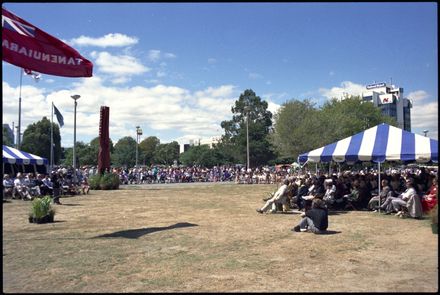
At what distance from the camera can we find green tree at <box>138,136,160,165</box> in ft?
359

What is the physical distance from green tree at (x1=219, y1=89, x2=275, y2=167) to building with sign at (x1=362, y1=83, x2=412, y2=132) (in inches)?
3016

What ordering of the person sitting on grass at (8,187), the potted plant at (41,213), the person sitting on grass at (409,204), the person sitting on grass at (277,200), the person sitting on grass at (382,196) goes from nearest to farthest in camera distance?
the potted plant at (41,213) → the person sitting on grass at (409,204) → the person sitting on grass at (382,196) → the person sitting on grass at (277,200) → the person sitting on grass at (8,187)

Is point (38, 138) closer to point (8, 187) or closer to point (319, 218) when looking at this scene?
point (8, 187)

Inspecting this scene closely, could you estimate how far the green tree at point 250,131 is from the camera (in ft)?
228

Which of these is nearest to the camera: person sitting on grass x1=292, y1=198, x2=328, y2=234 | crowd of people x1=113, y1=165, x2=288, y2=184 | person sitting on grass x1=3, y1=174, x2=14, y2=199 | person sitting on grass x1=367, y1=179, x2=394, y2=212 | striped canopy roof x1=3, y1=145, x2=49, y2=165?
person sitting on grass x1=292, y1=198, x2=328, y2=234

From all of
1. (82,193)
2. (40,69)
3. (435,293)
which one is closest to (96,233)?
(40,69)

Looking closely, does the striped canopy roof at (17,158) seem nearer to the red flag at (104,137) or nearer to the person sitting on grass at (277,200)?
the red flag at (104,137)

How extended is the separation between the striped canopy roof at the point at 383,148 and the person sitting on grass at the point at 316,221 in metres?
4.90

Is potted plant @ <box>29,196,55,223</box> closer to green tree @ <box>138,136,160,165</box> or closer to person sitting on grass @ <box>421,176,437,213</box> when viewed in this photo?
person sitting on grass @ <box>421,176,437,213</box>

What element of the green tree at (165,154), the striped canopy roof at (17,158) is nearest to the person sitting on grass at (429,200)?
the striped canopy roof at (17,158)

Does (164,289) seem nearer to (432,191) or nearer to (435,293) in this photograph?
(435,293)

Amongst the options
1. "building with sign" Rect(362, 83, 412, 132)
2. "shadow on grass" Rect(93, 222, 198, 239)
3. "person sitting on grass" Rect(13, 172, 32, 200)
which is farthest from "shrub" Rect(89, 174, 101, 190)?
"building with sign" Rect(362, 83, 412, 132)

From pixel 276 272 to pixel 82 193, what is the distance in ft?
59.9

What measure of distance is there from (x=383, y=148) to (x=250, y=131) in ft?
186
